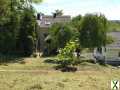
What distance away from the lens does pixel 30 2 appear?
57.0m

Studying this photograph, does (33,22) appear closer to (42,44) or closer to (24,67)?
(42,44)

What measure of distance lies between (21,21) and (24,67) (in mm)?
19738

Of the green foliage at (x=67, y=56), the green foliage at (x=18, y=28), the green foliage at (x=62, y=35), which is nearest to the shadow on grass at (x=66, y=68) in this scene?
the green foliage at (x=67, y=56)

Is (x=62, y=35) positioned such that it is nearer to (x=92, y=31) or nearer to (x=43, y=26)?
(x=92, y=31)

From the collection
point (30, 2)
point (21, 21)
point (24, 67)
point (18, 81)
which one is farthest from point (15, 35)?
point (18, 81)

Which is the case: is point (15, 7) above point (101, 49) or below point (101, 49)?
above

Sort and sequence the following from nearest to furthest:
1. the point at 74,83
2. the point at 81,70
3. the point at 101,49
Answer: the point at 74,83 → the point at 81,70 → the point at 101,49

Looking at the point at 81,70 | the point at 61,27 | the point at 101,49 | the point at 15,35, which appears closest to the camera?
the point at 81,70

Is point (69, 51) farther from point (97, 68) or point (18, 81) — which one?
point (18, 81)

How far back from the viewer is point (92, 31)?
4409 cm

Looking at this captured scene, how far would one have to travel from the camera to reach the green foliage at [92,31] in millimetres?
43938

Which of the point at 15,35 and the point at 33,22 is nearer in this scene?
the point at 15,35

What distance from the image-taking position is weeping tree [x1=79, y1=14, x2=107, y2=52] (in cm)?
4394

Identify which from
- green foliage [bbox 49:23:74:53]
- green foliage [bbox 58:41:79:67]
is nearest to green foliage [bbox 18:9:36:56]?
green foliage [bbox 49:23:74:53]
